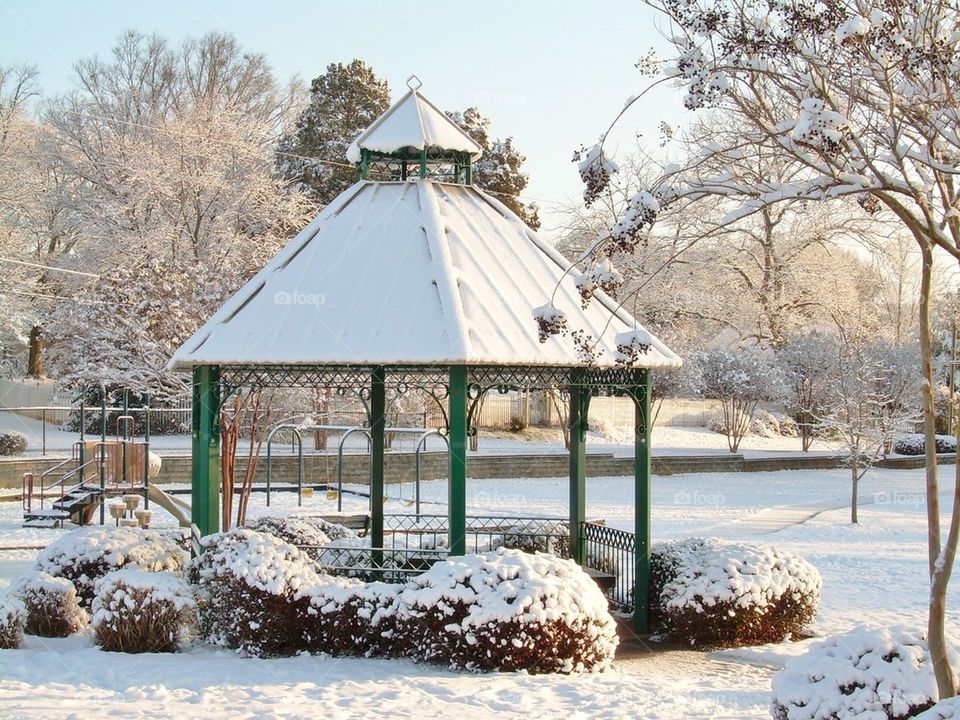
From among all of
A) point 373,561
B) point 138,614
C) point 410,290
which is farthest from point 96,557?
point 410,290

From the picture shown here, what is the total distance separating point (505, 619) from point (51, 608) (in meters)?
4.65

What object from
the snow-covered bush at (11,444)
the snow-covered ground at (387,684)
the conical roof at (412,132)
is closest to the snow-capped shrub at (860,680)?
the snow-covered ground at (387,684)

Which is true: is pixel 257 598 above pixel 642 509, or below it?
below

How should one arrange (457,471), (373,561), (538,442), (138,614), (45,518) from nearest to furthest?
(138,614)
(457,471)
(373,561)
(45,518)
(538,442)

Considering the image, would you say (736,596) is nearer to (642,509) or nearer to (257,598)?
(642,509)

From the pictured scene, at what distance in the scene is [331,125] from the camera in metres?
38.9

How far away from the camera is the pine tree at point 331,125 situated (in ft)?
126

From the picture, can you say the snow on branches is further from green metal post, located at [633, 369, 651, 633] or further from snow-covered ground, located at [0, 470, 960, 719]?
green metal post, located at [633, 369, 651, 633]

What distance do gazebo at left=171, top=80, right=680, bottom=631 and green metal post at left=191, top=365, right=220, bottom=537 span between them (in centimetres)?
2

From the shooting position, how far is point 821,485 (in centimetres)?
3055

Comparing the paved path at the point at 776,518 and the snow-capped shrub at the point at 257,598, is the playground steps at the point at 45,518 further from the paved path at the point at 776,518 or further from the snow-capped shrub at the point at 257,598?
the paved path at the point at 776,518

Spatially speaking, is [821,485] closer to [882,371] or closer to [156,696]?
[882,371]

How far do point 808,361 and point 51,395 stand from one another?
26625mm

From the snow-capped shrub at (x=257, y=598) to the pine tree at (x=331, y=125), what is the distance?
92.3 feet
